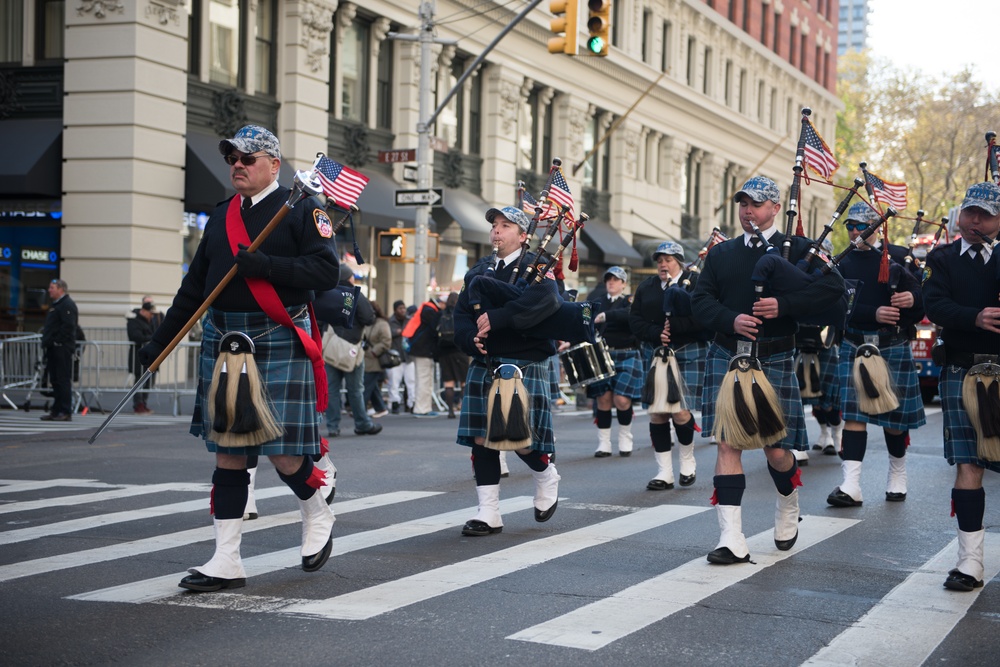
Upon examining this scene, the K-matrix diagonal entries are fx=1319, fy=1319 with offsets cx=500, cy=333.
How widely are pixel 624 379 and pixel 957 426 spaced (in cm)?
688

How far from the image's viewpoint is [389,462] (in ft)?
40.9

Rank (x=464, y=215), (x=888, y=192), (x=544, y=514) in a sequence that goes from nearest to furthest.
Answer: (x=544, y=514) < (x=888, y=192) < (x=464, y=215)

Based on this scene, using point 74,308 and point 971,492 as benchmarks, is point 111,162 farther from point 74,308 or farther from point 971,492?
point 971,492

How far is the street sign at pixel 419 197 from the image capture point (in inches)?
875

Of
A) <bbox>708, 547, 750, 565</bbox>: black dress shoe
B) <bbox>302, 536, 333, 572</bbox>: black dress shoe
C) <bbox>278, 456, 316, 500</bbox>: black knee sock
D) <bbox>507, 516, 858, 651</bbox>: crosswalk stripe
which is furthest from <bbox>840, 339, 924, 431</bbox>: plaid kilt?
<bbox>278, 456, 316, 500</bbox>: black knee sock

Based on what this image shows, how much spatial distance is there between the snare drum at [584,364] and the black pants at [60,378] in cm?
812

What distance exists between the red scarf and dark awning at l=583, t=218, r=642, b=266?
29331 millimetres

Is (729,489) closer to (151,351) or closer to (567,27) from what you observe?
(151,351)

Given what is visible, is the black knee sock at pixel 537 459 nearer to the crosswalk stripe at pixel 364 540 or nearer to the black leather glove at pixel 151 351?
the crosswalk stripe at pixel 364 540

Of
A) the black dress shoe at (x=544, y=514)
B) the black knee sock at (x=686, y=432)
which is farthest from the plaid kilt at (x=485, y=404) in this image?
the black knee sock at (x=686, y=432)

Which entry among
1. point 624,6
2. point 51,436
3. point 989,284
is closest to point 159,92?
point 51,436

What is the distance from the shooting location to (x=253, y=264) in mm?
5887

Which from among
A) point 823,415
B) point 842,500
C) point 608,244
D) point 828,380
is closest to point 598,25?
point 828,380

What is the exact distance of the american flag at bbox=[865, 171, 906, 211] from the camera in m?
11.0
